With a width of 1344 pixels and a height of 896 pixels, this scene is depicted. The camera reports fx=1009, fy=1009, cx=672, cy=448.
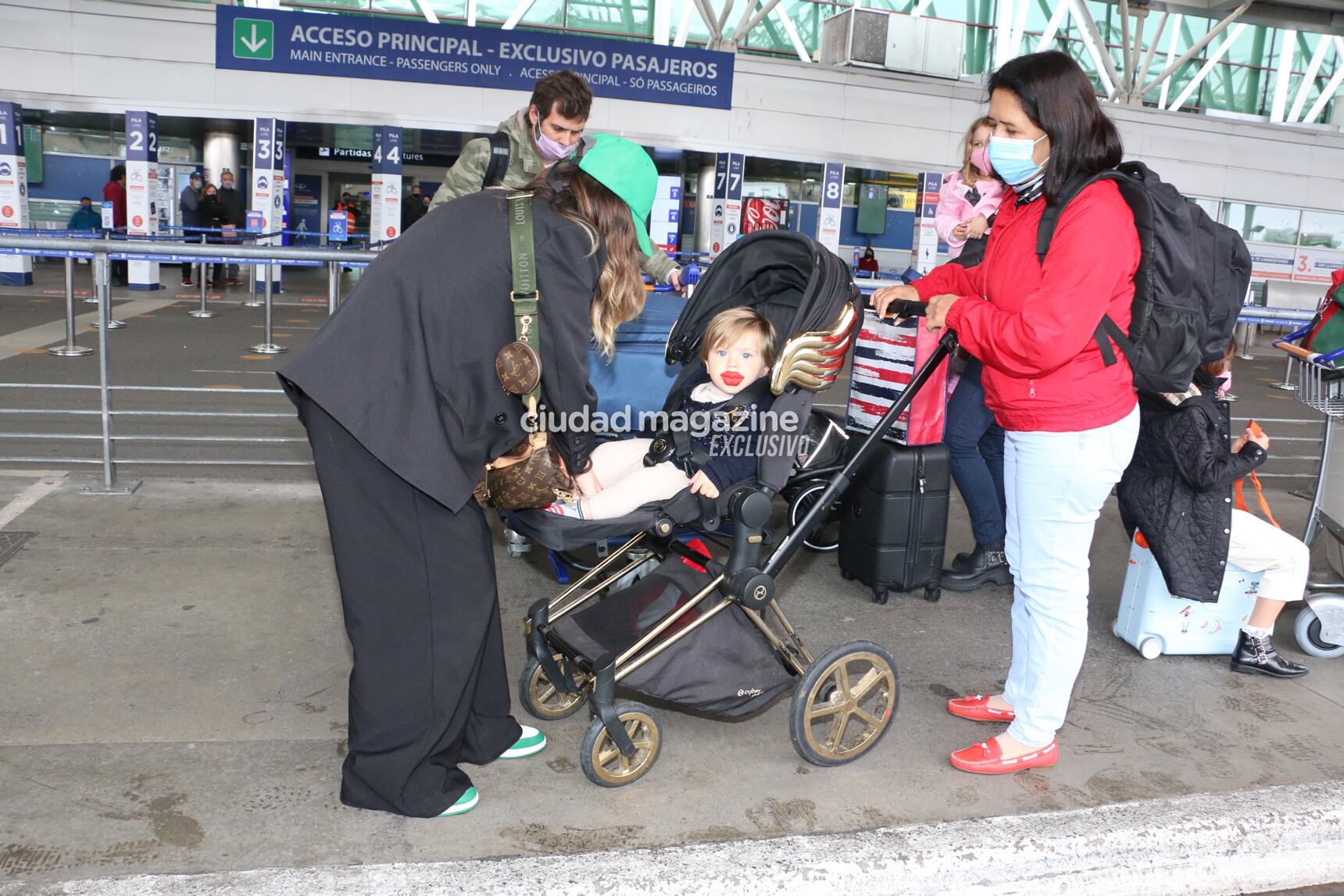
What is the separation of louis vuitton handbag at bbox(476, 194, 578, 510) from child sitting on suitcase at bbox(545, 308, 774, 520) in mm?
321

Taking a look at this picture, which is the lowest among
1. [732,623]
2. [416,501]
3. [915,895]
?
[915,895]

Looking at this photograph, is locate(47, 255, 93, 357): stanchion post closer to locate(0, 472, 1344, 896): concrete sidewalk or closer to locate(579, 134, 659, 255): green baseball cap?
locate(0, 472, 1344, 896): concrete sidewalk

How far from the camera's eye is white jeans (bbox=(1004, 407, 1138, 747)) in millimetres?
2744

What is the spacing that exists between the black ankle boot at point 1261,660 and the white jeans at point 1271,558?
20 centimetres

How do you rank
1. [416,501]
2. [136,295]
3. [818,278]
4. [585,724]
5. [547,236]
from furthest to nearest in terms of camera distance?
[136,295], [585,724], [818,278], [416,501], [547,236]

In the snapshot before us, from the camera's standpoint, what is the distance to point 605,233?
239 cm

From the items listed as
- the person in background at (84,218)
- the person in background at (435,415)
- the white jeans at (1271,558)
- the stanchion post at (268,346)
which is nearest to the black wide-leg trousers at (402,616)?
the person in background at (435,415)

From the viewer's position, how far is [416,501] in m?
2.47

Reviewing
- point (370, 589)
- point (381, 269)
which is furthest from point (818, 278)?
point (370, 589)

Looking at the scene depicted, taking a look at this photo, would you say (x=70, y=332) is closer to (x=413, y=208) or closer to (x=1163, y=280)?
(x=1163, y=280)

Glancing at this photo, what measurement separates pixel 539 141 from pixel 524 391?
2191mm

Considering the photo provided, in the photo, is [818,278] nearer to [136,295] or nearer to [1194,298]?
[1194,298]

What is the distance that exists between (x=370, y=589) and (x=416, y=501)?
257 millimetres

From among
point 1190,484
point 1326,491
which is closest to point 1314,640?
point 1326,491
